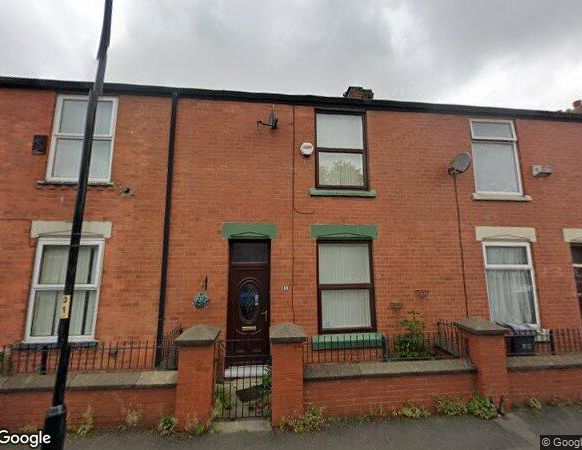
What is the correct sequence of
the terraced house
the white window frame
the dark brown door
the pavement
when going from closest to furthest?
the pavement < the terraced house < the dark brown door < the white window frame

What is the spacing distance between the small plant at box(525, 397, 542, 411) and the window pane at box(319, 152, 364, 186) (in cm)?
486

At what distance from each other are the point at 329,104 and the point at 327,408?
6.15m

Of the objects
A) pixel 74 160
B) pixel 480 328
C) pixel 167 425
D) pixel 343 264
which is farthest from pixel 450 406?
pixel 74 160

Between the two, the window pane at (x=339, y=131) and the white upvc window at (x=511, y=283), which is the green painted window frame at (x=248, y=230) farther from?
the white upvc window at (x=511, y=283)

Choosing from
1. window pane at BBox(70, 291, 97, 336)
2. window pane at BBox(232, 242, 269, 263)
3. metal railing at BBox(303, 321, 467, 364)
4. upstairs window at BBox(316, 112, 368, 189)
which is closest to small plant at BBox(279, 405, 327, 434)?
metal railing at BBox(303, 321, 467, 364)

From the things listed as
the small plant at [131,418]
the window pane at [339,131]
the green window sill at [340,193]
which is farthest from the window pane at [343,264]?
the small plant at [131,418]

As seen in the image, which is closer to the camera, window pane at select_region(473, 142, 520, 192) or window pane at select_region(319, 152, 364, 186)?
window pane at select_region(319, 152, 364, 186)

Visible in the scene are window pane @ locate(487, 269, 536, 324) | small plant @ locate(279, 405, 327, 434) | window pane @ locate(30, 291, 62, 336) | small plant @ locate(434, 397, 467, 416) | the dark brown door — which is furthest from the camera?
window pane @ locate(487, 269, 536, 324)

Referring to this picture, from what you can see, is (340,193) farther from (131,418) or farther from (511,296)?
(131,418)

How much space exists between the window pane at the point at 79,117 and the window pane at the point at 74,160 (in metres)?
0.27

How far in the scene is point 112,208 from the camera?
6.26 metres

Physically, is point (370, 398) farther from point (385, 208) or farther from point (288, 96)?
point (288, 96)

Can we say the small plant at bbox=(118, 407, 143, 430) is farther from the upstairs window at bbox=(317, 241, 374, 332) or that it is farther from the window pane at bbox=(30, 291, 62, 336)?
the upstairs window at bbox=(317, 241, 374, 332)

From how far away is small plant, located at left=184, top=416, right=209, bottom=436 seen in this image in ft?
14.1
